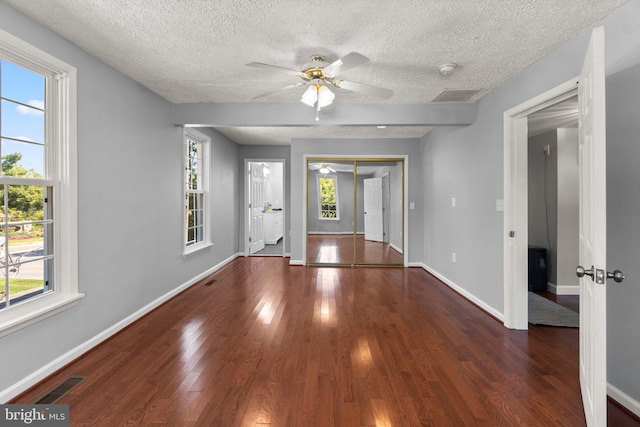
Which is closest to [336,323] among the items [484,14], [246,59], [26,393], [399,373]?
[399,373]

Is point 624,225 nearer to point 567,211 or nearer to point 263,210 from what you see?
point 567,211

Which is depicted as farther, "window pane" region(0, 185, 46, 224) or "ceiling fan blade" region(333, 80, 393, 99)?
"ceiling fan blade" region(333, 80, 393, 99)

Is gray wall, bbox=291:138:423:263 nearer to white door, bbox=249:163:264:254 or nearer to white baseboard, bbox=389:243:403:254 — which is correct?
white baseboard, bbox=389:243:403:254

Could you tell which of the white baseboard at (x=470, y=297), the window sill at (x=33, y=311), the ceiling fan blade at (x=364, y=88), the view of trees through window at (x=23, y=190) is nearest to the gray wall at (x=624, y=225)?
the white baseboard at (x=470, y=297)

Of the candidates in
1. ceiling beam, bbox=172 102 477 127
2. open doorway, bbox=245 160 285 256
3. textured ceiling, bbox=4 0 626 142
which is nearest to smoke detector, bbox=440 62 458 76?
textured ceiling, bbox=4 0 626 142

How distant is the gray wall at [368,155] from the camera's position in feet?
19.1

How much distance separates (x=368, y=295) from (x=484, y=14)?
315 cm

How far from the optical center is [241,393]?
1996 millimetres

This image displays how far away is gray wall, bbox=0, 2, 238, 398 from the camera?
2.14m

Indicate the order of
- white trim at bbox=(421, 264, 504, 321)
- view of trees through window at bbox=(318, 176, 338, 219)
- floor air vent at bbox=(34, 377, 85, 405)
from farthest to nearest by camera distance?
view of trees through window at bbox=(318, 176, 338, 219) < white trim at bbox=(421, 264, 504, 321) < floor air vent at bbox=(34, 377, 85, 405)

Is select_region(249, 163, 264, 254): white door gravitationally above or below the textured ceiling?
below

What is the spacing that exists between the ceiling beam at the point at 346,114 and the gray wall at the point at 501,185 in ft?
0.98

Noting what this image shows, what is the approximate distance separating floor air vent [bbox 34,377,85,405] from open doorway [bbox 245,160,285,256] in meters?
4.63

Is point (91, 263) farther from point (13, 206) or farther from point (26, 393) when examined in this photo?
point (26, 393)
